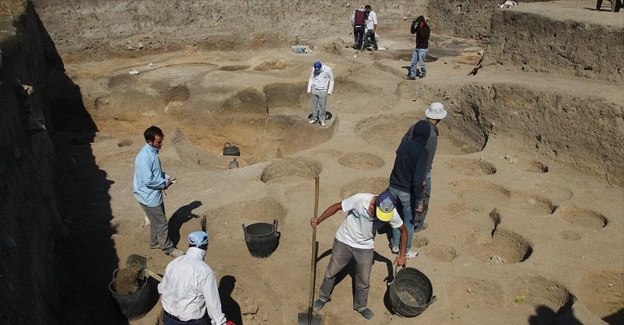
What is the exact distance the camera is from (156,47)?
15.7m

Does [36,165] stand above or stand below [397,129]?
above

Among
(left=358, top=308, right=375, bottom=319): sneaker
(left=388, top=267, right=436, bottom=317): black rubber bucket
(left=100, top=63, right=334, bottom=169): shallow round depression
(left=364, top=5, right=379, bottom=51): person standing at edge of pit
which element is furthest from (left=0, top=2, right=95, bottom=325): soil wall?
(left=364, top=5, right=379, bottom=51): person standing at edge of pit

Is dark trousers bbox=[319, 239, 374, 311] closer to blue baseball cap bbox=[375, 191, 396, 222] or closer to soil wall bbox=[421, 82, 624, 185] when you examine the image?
blue baseball cap bbox=[375, 191, 396, 222]

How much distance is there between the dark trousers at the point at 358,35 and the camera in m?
16.2

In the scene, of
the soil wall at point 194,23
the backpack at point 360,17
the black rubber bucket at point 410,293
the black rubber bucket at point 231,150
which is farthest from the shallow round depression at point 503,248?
the soil wall at point 194,23

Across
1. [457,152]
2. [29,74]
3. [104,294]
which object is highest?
[29,74]

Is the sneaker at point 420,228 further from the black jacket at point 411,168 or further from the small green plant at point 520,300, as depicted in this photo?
the small green plant at point 520,300

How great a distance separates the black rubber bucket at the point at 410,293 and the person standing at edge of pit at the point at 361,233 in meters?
0.34

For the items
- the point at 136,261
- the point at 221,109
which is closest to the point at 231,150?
the point at 221,109

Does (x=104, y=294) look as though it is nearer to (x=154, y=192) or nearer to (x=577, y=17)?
(x=154, y=192)

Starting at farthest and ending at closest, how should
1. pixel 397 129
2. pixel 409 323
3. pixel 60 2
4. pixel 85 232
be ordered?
1. pixel 60 2
2. pixel 397 129
3. pixel 85 232
4. pixel 409 323

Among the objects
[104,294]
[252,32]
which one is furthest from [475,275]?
[252,32]

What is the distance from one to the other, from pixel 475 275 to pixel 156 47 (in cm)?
1324

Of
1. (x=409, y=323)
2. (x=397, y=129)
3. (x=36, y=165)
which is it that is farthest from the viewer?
(x=397, y=129)
